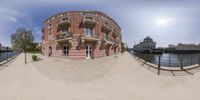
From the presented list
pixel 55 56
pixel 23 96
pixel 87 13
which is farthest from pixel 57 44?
pixel 23 96

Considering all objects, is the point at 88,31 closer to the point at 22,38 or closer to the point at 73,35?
the point at 73,35

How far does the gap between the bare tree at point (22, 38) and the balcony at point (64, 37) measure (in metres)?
3.75

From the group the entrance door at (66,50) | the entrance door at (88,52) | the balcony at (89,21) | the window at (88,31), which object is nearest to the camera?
the balcony at (89,21)

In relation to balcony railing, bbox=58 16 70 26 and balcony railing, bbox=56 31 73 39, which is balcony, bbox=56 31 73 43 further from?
balcony railing, bbox=58 16 70 26

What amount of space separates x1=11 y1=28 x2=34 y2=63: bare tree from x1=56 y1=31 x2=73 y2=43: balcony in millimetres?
3754

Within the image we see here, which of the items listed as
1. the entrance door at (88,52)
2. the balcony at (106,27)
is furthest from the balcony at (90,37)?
the balcony at (106,27)

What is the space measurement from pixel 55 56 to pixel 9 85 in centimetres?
1236

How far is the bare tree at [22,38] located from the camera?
14.0 meters

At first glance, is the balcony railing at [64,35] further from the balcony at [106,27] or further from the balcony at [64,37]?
the balcony at [106,27]

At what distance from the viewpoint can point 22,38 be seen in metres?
15.8

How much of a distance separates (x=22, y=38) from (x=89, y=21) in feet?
26.3

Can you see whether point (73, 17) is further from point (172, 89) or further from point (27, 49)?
point (172, 89)

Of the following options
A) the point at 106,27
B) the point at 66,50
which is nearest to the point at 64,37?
the point at 66,50

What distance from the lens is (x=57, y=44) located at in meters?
19.6
